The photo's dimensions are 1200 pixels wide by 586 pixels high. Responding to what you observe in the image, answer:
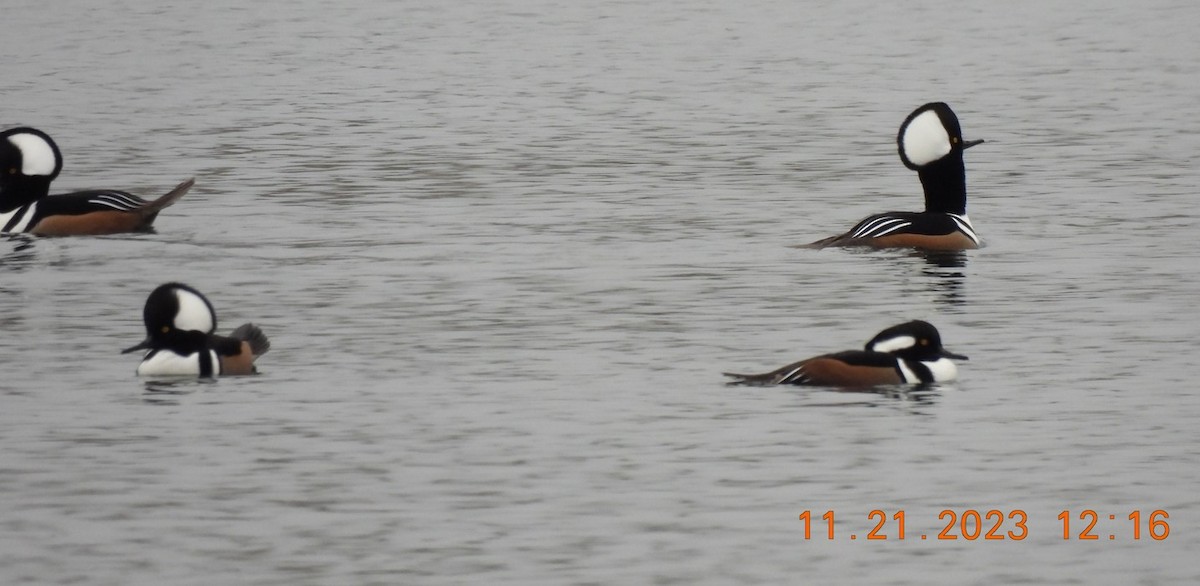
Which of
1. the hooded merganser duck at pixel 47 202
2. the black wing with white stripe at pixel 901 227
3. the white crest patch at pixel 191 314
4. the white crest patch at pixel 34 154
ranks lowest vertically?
the black wing with white stripe at pixel 901 227

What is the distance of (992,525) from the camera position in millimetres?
11156

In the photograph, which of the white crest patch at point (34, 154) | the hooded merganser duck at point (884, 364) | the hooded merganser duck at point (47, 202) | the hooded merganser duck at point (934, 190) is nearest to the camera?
the hooded merganser duck at point (884, 364)

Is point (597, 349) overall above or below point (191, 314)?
below

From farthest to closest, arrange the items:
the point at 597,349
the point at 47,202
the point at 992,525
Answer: the point at 47,202, the point at 597,349, the point at 992,525

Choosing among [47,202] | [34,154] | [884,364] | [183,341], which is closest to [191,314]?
[183,341]

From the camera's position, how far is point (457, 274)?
18938 millimetres

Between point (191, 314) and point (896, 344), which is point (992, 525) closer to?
point (896, 344)

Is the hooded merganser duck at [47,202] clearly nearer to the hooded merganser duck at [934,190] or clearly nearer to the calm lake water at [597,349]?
the calm lake water at [597,349]

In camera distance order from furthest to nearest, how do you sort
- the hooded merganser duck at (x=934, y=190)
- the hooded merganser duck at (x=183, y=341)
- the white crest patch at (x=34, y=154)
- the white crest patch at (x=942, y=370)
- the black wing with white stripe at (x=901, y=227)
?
the white crest patch at (x=34, y=154)
the hooded merganser duck at (x=934, y=190)
the black wing with white stripe at (x=901, y=227)
the hooded merganser duck at (x=183, y=341)
the white crest patch at (x=942, y=370)

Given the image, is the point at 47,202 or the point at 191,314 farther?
the point at 47,202

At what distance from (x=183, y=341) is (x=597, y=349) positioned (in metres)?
2.62

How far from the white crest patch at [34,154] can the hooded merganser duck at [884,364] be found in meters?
10.1

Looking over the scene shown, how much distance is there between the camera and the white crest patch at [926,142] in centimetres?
2078

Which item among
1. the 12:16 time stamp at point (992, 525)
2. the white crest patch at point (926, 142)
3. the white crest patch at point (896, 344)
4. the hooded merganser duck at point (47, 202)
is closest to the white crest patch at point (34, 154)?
the hooded merganser duck at point (47, 202)
